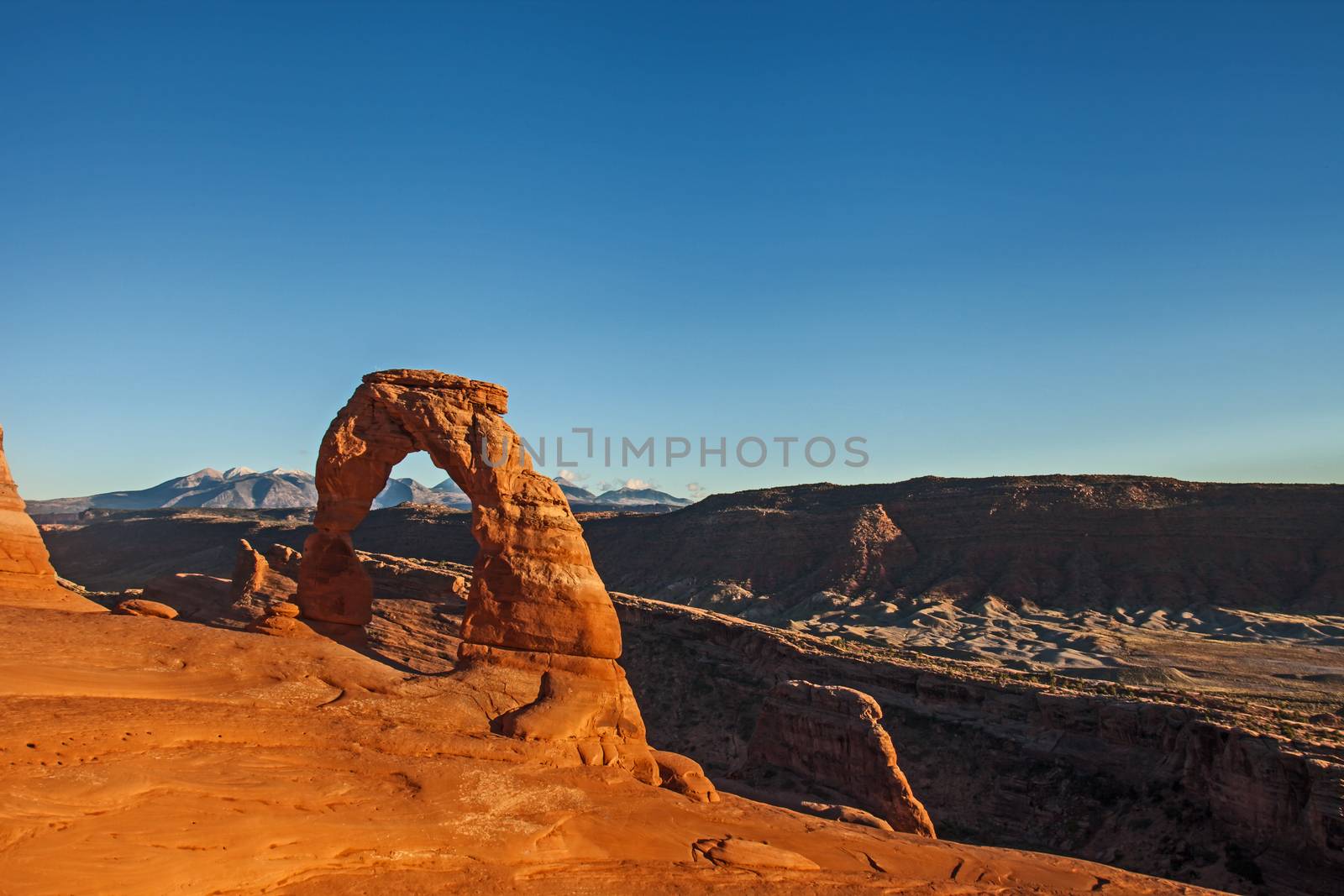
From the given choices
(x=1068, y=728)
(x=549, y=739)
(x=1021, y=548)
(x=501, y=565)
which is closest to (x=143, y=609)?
(x=501, y=565)

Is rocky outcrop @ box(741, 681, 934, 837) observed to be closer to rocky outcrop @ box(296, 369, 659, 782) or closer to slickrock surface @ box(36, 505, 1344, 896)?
slickrock surface @ box(36, 505, 1344, 896)

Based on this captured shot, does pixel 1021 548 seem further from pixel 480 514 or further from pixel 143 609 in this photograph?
pixel 143 609

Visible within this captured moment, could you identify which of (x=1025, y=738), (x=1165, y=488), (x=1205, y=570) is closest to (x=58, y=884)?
(x=1025, y=738)

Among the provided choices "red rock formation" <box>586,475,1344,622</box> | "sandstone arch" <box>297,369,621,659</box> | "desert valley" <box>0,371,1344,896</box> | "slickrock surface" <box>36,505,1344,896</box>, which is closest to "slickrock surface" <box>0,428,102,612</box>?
"desert valley" <box>0,371,1344,896</box>

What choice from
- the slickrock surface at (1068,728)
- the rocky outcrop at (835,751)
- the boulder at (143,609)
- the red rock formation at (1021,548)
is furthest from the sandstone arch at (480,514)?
the red rock formation at (1021,548)

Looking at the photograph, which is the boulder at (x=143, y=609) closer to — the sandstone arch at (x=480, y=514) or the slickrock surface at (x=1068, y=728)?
the sandstone arch at (x=480, y=514)

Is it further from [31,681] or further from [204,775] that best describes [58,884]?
[31,681]

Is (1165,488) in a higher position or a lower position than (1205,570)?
higher

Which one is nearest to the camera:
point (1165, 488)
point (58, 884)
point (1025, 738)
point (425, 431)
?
point (58, 884)
